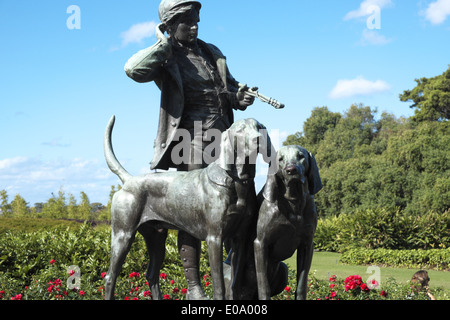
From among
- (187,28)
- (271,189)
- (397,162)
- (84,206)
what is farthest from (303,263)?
(397,162)

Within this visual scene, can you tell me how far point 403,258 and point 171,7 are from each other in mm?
11876

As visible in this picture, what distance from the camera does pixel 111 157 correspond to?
4785 millimetres

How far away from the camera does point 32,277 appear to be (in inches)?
325

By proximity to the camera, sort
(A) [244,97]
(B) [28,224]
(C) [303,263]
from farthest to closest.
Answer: (B) [28,224] → (A) [244,97] → (C) [303,263]

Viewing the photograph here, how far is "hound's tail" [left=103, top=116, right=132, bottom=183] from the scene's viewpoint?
15.3ft

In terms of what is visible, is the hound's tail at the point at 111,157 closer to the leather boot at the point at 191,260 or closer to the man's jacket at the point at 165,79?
the man's jacket at the point at 165,79

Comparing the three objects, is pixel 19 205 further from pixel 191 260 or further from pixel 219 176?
pixel 219 176

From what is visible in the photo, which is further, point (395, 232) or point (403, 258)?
point (395, 232)

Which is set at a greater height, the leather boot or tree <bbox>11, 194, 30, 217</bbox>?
tree <bbox>11, 194, 30, 217</bbox>

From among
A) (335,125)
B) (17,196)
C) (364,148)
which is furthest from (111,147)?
(335,125)

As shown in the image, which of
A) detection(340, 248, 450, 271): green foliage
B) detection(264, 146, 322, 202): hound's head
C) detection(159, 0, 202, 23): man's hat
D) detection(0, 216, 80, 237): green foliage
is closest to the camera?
detection(264, 146, 322, 202): hound's head

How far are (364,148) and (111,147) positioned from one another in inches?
1174

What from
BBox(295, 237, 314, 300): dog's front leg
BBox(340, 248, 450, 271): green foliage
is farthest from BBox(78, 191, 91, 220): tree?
BBox(295, 237, 314, 300): dog's front leg

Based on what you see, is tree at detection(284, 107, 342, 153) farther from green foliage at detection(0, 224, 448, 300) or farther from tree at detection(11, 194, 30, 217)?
green foliage at detection(0, 224, 448, 300)
